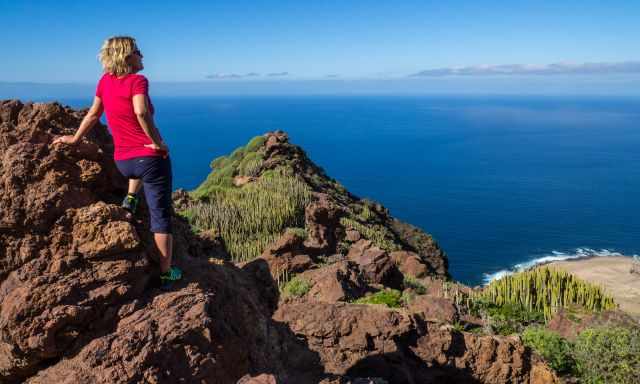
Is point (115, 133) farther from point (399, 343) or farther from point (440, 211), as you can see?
point (440, 211)

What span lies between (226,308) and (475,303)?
15.8 m

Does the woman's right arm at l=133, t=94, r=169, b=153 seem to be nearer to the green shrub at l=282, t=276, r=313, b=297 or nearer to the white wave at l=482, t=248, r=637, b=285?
the green shrub at l=282, t=276, r=313, b=297

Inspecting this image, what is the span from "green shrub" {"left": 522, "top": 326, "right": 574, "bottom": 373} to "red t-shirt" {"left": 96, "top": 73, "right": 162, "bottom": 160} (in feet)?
33.6

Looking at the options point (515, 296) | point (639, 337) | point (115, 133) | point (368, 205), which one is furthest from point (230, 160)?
point (115, 133)

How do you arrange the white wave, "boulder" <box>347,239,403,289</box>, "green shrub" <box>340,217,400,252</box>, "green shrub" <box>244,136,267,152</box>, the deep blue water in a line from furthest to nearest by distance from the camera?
the deep blue water, the white wave, "green shrub" <box>244,136,267,152</box>, "green shrub" <box>340,217,400,252</box>, "boulder" <box>347,239,403,289</box>

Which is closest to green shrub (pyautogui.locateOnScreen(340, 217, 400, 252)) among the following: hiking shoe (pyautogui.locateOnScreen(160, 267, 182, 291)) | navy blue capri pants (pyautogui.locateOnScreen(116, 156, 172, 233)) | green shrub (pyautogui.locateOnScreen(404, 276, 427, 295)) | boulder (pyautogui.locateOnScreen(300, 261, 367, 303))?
green shrub (pyautogui.locateOnScreen(404, 276, 427, 295))

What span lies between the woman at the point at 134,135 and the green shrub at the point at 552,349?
973 centimetres

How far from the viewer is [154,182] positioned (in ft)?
17.7

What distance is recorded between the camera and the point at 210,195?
3956 centimetres

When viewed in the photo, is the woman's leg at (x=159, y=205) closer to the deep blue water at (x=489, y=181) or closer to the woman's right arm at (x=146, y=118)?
the woman's right arm at (x=146, y=118)

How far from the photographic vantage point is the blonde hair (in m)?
5.09

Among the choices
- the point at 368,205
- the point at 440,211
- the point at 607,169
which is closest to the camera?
the point at 368,205

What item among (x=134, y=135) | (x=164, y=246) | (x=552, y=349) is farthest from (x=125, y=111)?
(x=552, y=349)

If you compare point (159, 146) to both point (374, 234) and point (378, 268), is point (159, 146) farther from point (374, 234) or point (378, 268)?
point (374, 234)
